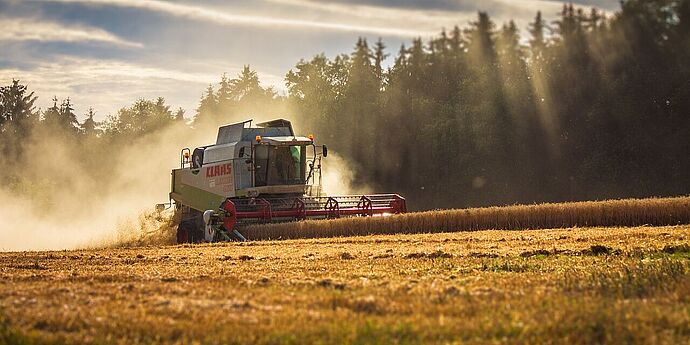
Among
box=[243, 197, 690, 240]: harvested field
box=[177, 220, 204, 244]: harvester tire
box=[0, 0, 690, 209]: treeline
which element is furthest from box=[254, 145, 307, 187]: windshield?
box=[0, 0, 690, 209]: treeline

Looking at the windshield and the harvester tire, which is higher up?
the windshield

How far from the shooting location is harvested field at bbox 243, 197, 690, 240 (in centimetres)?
2408

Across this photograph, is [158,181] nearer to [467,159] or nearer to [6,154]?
[467,159]

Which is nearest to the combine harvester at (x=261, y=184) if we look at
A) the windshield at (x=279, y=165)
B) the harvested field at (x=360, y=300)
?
the windshield at (x=279, y=165)

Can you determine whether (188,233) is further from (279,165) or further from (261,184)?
(279,165)

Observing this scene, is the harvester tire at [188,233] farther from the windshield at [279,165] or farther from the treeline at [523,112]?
the treeline at [523,112]

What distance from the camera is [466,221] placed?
25578 mm

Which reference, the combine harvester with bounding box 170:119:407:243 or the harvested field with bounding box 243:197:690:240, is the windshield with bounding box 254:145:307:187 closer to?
the combine harvester with bounding box 170:119:407:243

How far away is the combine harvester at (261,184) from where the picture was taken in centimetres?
2795

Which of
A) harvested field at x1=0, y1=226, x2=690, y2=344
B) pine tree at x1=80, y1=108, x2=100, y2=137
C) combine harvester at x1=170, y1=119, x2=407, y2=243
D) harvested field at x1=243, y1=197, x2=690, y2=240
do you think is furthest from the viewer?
pine tree at x1=80, y1=108, x2=100, y2=137

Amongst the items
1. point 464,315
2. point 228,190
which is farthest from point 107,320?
point 228,190

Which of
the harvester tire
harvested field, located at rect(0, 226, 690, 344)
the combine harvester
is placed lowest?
harvested field, located at rect(0, 226, 690, 344)

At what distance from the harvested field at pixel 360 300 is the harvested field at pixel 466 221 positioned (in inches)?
361

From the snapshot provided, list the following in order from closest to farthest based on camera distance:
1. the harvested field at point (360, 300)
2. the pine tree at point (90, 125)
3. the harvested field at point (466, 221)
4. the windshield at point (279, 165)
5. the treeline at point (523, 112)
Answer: the harvested field at point (360, 300), the harvested field at point (466, 221), the windshield at point (279, 165), the treeline at point (523, 112), the pine tree at point (90, 125)
